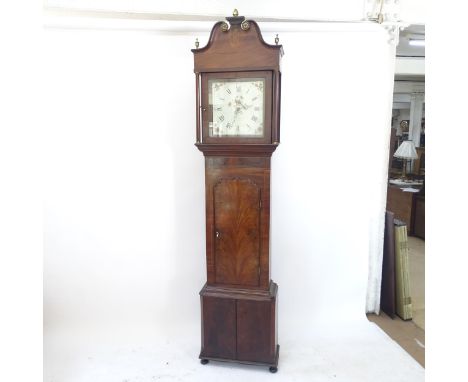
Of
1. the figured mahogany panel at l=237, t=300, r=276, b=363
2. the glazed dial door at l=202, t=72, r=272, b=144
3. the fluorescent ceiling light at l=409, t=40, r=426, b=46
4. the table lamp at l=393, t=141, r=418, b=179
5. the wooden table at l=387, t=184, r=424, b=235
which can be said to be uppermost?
the fluorescent ceiling light at l=409, t=40, r=426, b=46

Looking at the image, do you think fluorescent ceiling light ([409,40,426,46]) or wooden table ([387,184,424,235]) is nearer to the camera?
fluorescent ceiling light ([409,40,426,46])

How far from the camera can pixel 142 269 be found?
2.34 m

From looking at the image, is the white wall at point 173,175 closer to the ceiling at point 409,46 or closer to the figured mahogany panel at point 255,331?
the figured mahogany panel at point 255,331

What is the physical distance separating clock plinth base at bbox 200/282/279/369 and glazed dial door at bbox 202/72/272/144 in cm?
79

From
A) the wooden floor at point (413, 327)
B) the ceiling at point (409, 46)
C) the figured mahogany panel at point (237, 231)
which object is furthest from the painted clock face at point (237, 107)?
the ceiling at point (409, 46)

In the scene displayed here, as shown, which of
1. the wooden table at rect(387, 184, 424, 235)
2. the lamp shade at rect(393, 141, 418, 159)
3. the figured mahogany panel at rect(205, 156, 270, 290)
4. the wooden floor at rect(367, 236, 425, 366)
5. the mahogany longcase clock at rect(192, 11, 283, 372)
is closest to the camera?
the mahogany longcase clock at rect(192, 11, 283, 372)

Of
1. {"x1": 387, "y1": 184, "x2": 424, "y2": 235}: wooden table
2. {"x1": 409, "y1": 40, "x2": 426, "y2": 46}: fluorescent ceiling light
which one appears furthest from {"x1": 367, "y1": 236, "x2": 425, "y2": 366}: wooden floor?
{"x1": 409, "y1": 40, "x2": 426, "y2": 46}: fluorescent ceiling light

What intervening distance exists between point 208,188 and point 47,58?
4.16 ft

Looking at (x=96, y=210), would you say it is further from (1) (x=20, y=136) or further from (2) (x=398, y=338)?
(2) (x=398, y=338)

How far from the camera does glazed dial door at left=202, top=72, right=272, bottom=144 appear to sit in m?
1.75

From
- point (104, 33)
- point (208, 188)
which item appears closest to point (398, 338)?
point (208, 188)

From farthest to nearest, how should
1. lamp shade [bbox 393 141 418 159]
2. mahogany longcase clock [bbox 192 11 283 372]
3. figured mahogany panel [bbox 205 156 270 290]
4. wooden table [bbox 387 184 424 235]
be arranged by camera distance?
lamp shade [bbox 393 141 418 159] → wooden table [bbox 387 184 424 235] → figured mahogany panel [bbox 205 156 270 290] → mahogany longcase clock [bbox 192 11 283 372]

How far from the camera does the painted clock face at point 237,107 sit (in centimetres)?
176

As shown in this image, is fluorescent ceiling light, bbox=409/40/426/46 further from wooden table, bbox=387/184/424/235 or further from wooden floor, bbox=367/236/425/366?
wooden floor, bbox=367/236/425/366
